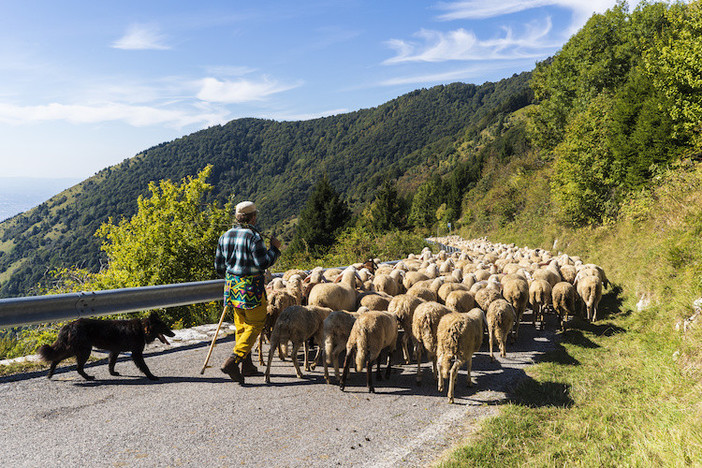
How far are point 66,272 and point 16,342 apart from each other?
643 cm

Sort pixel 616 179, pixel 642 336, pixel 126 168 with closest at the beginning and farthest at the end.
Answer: pixel 642 336, pixel 616 179, pixel 126 168

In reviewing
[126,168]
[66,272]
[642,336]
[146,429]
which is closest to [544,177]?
[642,336]

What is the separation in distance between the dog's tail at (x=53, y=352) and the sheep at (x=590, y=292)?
431 inches

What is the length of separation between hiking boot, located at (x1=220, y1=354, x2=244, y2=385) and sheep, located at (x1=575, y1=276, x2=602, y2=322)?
8.86 m

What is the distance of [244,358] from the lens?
566 centimetres

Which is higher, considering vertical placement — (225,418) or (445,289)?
(445,289)

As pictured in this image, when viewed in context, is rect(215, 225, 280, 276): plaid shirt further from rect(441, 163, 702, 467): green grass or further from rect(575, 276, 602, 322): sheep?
rect(575, 276, 602, 322): sheep

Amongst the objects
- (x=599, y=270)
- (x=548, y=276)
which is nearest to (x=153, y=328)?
(x=548, y=276)

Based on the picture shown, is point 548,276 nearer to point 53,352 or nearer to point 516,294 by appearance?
point 516,294

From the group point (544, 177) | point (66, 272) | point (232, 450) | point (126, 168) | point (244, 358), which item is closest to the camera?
point (232, 450)

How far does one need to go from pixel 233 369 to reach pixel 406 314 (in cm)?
291

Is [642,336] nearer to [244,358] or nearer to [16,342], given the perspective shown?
[244,358]

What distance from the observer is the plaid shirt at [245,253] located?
5.73m

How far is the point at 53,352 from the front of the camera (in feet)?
17.2
